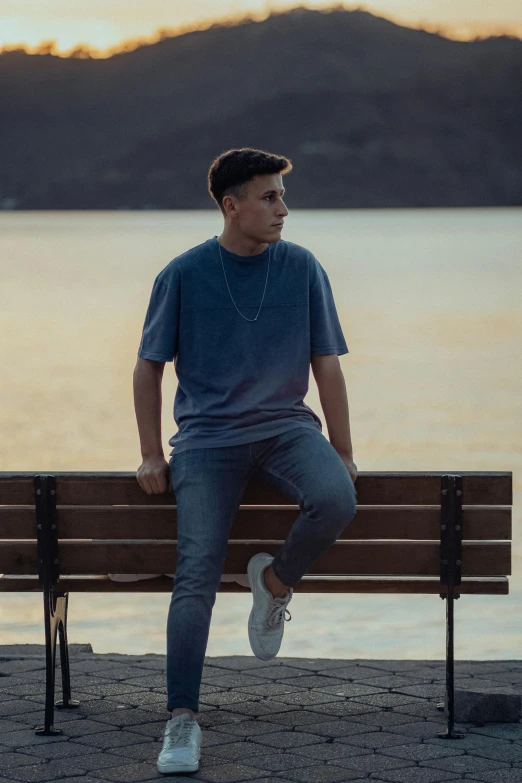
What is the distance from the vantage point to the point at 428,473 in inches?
159

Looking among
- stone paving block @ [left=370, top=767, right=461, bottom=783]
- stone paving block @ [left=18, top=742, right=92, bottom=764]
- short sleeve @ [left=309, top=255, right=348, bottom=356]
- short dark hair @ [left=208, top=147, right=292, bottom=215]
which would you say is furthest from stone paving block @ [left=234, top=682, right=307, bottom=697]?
short dark hair @ [left=208, top=147, right=292, bottom=215]

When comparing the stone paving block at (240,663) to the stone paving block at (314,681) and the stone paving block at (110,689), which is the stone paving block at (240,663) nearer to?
the stone paving block at (314,681)

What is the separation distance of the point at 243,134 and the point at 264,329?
17667 centimetres

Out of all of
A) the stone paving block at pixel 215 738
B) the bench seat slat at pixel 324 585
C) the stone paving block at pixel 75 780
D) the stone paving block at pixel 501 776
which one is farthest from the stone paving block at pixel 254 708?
the stone paving block at pixel 501 776

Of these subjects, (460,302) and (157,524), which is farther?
(460,302)

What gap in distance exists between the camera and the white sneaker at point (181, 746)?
3.68 m

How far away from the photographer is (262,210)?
13.4 feet

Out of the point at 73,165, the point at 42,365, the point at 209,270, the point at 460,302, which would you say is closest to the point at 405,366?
the point at 42,365

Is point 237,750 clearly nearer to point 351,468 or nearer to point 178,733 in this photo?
point 178,733

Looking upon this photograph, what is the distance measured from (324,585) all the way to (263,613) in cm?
23

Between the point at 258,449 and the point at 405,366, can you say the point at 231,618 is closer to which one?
the point at 258,449

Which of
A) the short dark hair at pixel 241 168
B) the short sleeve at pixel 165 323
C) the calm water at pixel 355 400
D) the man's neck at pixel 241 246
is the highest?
the short dark hair at pixel 241 168

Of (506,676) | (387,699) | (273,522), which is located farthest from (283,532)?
(506,676)

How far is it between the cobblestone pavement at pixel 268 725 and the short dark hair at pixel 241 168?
1545mm
